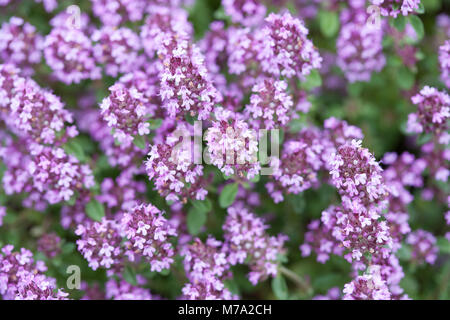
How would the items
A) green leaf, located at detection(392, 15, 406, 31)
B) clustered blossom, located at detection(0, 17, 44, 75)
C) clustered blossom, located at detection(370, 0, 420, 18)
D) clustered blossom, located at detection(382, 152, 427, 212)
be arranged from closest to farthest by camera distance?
clustered blossom, located at detection(370, 0, 420, 18) < green leaf, located at detection(392, 15, 406, 31) < clustered blossom, located at detection(382, 152, 427, 212) < clustered blossom, located at detection(0, 17, 44, 75)

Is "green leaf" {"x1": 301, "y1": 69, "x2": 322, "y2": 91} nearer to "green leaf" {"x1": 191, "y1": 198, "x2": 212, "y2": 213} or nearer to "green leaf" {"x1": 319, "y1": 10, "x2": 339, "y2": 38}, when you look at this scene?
"green leaf" {"x1": 319, "y1": 10, "x2": 339, "y2": 38}

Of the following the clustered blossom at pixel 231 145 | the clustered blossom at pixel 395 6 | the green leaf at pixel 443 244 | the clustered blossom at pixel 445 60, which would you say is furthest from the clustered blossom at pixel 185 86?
the green leaf at pixel 443 244

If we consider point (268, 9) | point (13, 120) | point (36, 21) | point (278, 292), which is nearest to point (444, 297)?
point (278, 292)

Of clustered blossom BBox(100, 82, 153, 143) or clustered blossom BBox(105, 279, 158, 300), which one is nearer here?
clustered blossom BBox(100, 82, 153, 143)

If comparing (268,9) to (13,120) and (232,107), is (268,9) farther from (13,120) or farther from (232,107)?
(13,120)

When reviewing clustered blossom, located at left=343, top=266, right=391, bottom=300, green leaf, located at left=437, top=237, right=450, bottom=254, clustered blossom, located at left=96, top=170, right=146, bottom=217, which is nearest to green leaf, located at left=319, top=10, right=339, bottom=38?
green leaf, located at left=437, top=237, right=450, bottom=254

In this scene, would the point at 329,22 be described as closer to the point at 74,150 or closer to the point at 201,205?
the point at 201,205

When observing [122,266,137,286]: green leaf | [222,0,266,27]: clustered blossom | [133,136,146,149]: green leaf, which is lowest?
[122,266,137,286]: green leaf

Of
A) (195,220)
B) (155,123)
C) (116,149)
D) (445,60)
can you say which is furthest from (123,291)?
(445,60)
